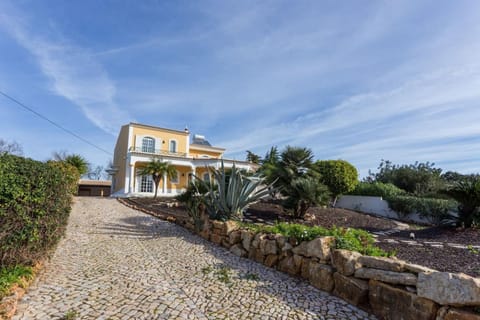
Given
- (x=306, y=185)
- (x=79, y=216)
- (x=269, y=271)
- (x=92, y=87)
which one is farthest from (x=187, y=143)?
(x=269, y=271)

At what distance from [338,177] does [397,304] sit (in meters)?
14.1

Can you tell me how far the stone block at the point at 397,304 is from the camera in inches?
91.9

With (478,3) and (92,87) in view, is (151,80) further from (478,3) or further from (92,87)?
(478,3)

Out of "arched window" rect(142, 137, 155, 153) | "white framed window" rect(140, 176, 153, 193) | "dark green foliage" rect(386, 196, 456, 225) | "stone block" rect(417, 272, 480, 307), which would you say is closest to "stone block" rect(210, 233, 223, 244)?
"stone block" rect(417, 272, 480, 307)

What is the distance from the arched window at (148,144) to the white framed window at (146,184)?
299 centimetres

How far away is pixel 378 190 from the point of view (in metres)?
16.4

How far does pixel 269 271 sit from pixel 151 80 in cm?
942

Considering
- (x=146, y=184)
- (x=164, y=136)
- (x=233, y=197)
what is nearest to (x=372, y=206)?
(x=233, y=197)

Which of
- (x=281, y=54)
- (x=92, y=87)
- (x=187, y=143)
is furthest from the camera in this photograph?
(x=187, y=143)

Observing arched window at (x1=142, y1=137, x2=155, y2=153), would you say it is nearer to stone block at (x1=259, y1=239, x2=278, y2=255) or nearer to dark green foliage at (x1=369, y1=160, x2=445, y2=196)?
stone block at (x1=259, y1=239, x2=278, y2=255)

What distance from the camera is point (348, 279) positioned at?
3.12 m

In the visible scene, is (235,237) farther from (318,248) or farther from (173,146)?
(173,146)

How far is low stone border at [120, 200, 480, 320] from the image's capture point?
2178 mm

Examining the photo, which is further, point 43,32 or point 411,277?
point 43,32
